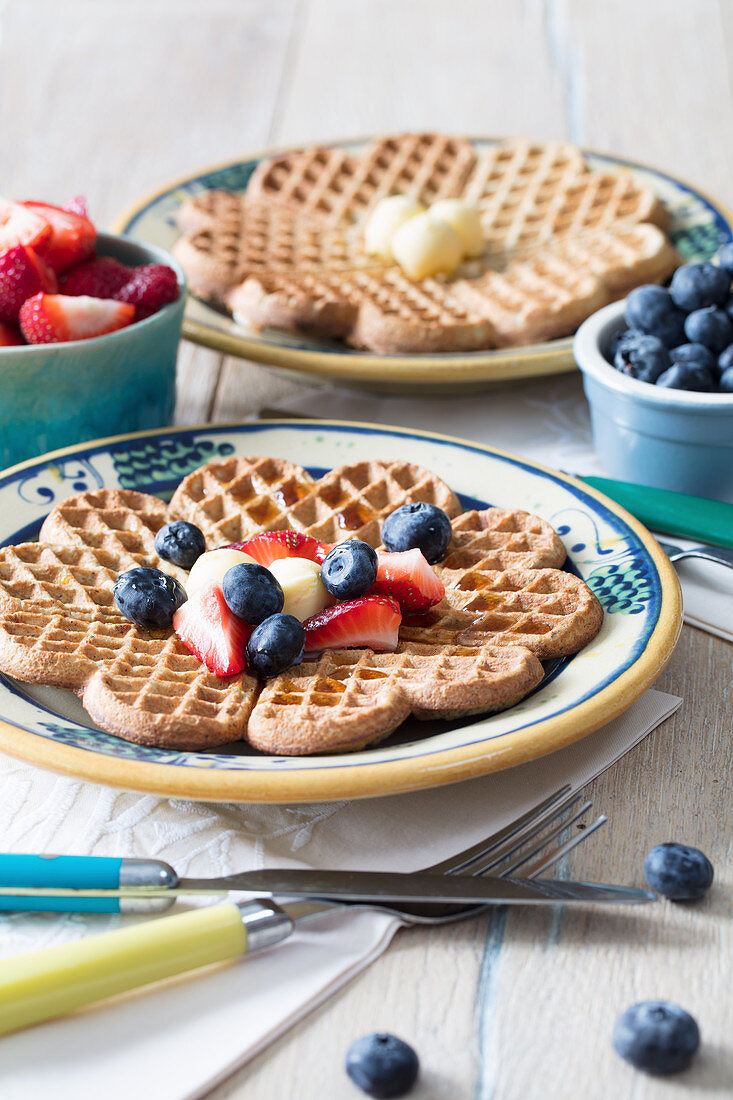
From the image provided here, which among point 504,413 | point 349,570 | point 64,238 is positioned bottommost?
point 504,413

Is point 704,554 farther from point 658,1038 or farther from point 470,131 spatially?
point 470,131

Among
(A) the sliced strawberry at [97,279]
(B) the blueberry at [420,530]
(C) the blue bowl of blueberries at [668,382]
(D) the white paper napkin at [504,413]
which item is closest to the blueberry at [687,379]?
(C) the blue bowl of blueberries at [668,382]

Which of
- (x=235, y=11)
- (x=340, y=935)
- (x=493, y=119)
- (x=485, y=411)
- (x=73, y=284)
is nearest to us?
(x=340, y=935)

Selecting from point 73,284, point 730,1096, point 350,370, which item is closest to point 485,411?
point 350,370

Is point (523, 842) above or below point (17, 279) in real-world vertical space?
below

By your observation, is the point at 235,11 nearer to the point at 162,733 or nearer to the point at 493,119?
the point at 493,119

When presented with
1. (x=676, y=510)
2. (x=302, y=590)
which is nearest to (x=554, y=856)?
(x=302, y=590)

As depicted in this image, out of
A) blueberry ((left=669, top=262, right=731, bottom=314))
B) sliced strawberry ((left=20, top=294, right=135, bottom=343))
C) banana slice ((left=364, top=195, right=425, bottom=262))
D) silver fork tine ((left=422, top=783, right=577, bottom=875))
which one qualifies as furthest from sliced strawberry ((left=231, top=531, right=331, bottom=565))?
banana slice ((left=364, top=195, right=425, bottom=262))
